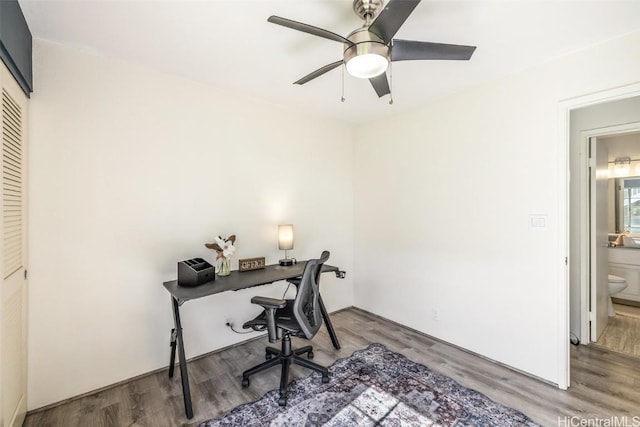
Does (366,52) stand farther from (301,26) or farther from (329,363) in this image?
(329,363)

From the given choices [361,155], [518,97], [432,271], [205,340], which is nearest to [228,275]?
[205,340]

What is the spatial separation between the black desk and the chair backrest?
0.76 ft

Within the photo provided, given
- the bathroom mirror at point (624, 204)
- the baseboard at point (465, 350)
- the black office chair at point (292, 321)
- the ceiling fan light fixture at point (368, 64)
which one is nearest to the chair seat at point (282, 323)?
the black office chair at point (292, 321)

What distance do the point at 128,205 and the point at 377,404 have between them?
7.66 feet

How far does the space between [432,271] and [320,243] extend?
130 cm

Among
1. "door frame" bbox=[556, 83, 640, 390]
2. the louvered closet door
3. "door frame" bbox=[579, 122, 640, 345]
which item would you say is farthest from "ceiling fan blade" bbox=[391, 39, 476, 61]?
"door frame" bbox=[579, 122, 640, 345]

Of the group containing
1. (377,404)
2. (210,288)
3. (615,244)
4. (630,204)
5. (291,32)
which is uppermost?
(291,32)

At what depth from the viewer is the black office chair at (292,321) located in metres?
2.03

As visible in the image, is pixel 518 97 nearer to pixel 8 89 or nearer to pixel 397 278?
pixel 397 278

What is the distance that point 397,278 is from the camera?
331 centimetres

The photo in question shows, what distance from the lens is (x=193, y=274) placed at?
2.10 meters

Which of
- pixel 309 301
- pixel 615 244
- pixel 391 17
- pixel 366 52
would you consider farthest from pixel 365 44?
pixel 615 244

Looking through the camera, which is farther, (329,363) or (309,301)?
(329,363)

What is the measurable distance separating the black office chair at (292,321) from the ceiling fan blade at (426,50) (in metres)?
1.40
